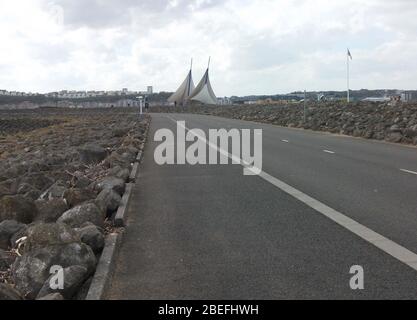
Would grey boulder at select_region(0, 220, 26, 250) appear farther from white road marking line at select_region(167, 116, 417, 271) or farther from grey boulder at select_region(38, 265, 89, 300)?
white road marking line at select_region(167, 116, 417, 271)

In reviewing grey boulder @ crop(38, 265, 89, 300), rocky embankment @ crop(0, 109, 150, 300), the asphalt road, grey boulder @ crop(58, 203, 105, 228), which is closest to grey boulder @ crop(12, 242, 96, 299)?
rocky embankment @ crop(0, 109, 150, 300)

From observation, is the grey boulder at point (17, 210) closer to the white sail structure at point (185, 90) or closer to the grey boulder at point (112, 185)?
the grey boulder at point (112, 185)

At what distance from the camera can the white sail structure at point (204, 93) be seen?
130075mm

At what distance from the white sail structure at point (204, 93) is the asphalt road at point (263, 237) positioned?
116393 millimetres

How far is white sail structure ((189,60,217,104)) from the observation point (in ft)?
427

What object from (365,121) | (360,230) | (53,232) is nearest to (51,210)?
(53,232)

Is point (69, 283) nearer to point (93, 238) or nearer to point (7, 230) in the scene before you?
point (93, 238)

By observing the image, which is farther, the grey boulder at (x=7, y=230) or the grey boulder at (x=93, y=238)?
the grey boulder at (x=7, y=230)

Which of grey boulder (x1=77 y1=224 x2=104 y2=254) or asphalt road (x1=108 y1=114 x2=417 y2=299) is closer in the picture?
asphalt road (x1=108 y1=114 x2=417 y2=299)

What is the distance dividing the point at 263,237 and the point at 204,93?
124 metres

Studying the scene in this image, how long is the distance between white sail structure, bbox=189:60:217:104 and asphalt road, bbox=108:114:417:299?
11639 cm

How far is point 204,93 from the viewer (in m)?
131

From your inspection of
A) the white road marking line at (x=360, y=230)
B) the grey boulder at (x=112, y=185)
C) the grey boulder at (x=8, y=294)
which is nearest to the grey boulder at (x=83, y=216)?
the grey boulder at (x=112, y=185)

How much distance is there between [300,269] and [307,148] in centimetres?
1558
